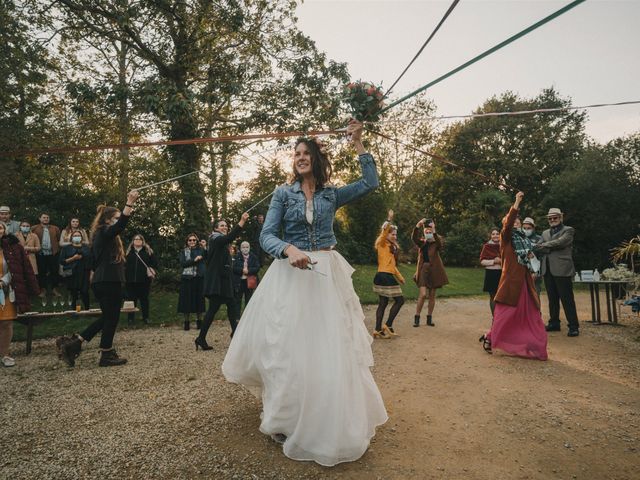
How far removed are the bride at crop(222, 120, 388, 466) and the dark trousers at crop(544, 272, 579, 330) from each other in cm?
672

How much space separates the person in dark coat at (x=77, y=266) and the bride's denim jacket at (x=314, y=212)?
26.3 feet

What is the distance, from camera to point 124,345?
24.3 ft

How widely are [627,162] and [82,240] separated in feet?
85.8

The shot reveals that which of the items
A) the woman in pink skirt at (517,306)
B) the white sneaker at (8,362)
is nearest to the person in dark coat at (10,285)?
the white sneaker at (8,362)

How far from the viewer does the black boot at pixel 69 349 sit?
19.4 feet

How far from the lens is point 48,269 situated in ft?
35.9

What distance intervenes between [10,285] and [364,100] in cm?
600

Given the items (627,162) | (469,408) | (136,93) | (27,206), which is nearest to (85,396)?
(469,408)

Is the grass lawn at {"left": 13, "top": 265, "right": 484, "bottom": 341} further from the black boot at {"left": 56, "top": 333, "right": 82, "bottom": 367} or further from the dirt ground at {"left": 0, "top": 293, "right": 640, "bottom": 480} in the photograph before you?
the black boot at {"left": 56, "top": 333, "right": 82, "bottom": 367}

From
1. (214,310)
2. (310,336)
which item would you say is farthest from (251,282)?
(310,336)

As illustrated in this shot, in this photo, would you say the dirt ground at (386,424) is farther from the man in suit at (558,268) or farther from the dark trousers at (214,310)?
the man in suit at (558,268)

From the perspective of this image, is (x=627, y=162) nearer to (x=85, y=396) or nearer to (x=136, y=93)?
(x=136, y=93)

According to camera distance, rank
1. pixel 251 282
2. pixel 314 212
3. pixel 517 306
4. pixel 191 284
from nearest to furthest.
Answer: pixel 314 212
pixel 517 306
pixel 251 282
pixel 191 284

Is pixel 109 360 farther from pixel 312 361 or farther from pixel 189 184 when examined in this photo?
pixel 189 184
